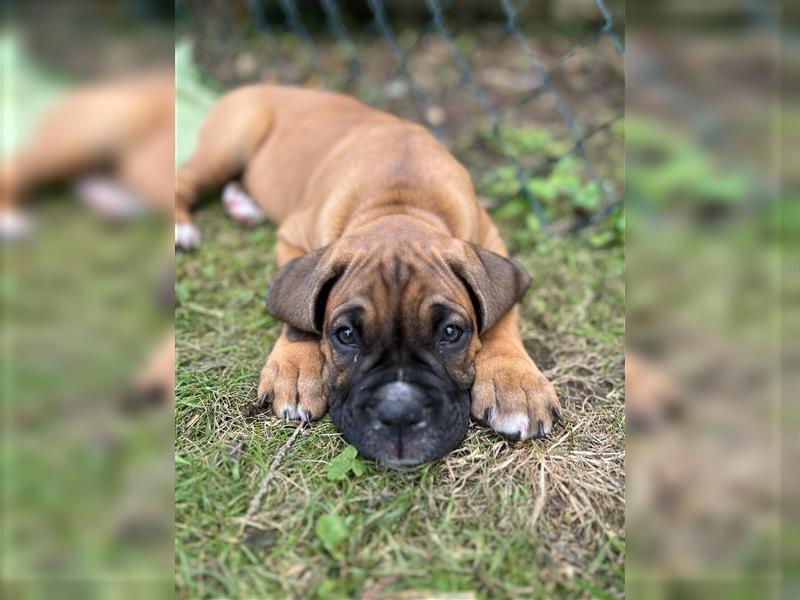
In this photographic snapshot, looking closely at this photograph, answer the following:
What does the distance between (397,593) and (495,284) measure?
5.24 ft

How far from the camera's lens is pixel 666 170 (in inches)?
97.8

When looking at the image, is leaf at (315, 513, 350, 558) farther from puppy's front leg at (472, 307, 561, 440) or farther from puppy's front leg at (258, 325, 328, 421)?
puppy's front leg at (472, 307, 561, 440)

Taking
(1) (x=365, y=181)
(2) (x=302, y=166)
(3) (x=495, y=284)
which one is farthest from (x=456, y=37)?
(3) (x=495, y=284)

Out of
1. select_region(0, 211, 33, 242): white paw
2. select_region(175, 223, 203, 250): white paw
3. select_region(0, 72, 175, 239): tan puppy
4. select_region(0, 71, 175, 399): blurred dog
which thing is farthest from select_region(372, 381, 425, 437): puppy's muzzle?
select_region(175, 223, 203, 250): white paw

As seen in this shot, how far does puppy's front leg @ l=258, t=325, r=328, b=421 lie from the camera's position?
375 centimetres

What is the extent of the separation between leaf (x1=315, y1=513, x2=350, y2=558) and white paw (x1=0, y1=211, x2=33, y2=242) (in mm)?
1754

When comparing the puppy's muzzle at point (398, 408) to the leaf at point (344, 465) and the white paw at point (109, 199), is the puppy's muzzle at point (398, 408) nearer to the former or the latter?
the leaf at point (344, 465)

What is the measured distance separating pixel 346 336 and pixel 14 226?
70.6 inches

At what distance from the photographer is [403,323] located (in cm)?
352

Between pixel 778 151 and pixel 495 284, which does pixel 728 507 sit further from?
pixel 495 284

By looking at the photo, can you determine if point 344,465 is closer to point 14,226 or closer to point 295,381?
point 295,381

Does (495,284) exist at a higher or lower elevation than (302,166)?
higher

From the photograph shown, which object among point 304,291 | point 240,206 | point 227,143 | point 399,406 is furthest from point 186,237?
point 399,406

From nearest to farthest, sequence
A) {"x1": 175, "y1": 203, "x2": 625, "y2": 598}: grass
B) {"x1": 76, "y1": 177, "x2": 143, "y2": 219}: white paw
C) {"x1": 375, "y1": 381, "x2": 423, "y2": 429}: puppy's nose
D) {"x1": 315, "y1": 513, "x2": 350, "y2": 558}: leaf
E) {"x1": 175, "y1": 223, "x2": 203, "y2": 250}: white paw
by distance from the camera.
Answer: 1. {"x1": 76, "y1": 177, "x2": 143, "y2": 219}: white paw
2. {"x1": 175, "y1": 203, "x2": 625, "y2": 598}: grass
3. {"x1": 315, "y1": 513, "x2": 350, "y2": 558}: leaf
4. {"x1": 375, "y1": 381, "x2": 423, "y2": 429}: puppy's nose
5. {"x1": 175, "y1": 223, "x2": 203, "y2": 250}: white paw
